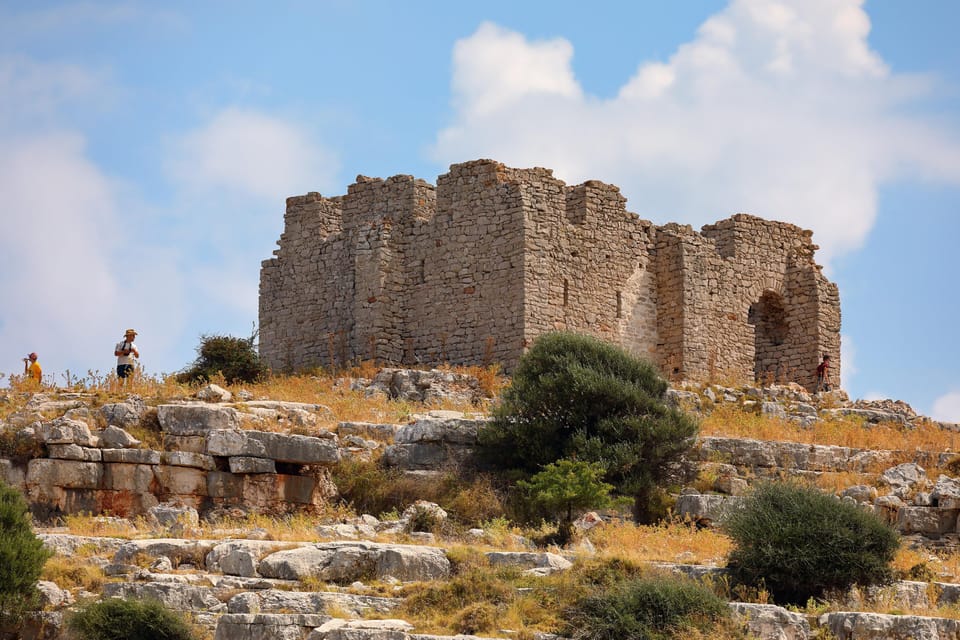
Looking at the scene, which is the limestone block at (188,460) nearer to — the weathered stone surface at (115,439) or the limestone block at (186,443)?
the limestone block at (186,443)

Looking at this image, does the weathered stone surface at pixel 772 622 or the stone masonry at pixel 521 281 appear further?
the stone masonry at pixel 521 281

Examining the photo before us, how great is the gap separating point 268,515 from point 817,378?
14422 millimetres

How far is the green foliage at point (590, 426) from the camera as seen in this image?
19.7m

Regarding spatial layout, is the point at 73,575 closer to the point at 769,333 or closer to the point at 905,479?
the point at 905,479

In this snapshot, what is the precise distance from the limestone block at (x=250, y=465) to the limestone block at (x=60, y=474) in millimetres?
1773

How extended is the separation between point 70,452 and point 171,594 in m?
5.11

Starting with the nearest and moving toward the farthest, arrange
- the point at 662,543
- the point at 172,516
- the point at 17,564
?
the point at 17,564
the point at 662,543
the point at 172,516

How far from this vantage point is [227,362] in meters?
24.2

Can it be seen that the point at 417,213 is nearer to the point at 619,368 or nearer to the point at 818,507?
the point at 619,368

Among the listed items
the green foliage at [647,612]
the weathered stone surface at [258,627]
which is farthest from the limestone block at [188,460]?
the green foliage at [647,612]

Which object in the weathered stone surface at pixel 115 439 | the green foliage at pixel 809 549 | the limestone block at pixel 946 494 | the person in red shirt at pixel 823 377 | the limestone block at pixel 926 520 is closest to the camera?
the green foliage at pixel 809 549

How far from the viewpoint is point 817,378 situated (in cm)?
2902

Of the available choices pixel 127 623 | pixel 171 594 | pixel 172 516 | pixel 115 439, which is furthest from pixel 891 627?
pixel 115 439

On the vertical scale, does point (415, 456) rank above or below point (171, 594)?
above
